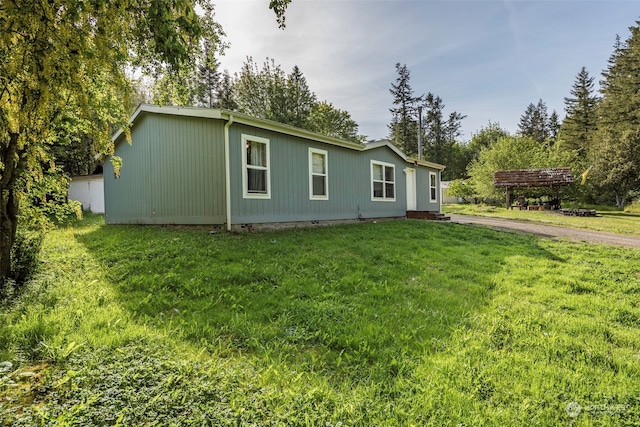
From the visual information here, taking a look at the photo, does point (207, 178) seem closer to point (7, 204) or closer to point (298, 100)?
point (7, 204)

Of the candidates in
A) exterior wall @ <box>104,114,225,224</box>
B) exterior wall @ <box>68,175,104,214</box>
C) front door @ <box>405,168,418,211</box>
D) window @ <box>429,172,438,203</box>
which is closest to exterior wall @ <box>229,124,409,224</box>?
exterior wall @ <box>104,114,225,224</box>

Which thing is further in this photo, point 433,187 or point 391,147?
point 433,187

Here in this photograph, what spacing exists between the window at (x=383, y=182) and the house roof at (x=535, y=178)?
45.0 ft

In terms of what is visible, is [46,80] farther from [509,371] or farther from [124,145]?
[124,145]

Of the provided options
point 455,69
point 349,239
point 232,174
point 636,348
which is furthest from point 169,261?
point 455,69

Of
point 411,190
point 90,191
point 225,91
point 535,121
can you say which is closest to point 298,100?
point 225,91

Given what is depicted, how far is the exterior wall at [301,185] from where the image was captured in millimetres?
7715

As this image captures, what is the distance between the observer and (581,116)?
3700 cm

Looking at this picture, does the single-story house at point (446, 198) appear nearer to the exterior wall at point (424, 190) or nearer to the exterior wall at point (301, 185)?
the exterior wall at point (424, 190)

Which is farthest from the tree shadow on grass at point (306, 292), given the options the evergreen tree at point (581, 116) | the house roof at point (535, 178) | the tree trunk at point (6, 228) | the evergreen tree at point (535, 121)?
the evergreen tree at point (535, 121)

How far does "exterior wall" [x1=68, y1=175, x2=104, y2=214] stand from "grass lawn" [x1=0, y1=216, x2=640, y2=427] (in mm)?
12969

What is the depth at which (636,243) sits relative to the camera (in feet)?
29.6

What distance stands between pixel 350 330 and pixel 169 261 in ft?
10.9

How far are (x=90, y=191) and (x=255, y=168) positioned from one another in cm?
1395
